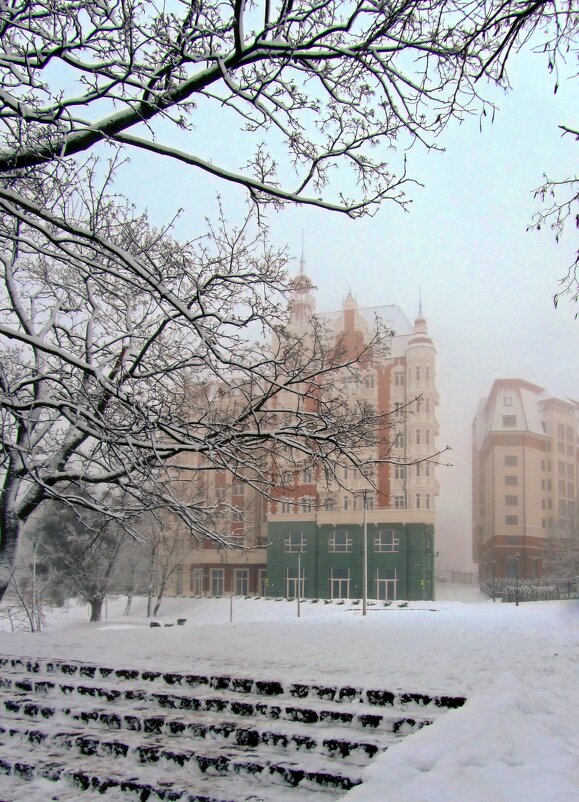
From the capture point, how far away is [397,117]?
29.1 ft

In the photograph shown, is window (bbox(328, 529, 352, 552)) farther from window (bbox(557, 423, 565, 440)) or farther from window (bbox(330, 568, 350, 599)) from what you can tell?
window (bbox(557, 423, 565, 440))

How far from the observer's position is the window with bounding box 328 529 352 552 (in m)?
59.8

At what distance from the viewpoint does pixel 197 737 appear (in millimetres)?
6656

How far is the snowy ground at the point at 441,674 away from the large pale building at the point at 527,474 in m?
66.6

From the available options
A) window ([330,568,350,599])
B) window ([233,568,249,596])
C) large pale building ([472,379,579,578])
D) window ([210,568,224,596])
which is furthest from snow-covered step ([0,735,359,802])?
Answer: large pale building ([472,379,579,578])

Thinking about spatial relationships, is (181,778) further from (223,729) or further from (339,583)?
(339,583)

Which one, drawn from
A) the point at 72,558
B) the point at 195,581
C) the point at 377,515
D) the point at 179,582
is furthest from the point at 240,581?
the point at 72,558

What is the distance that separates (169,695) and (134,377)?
5212mm

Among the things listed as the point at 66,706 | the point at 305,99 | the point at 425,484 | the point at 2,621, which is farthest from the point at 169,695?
the point at 2,621

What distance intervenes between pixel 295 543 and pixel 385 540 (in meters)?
7.69

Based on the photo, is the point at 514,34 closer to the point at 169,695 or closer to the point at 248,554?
the point at 169,695

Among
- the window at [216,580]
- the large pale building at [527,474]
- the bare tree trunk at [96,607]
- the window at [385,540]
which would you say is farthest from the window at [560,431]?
the bare tree trunk at [96,607]

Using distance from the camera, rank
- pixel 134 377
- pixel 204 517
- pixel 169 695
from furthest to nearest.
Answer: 1. pixel 204 517
2. pixel 134 377
3. pixel 169 695

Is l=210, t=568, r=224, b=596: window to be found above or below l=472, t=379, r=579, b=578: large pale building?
below
